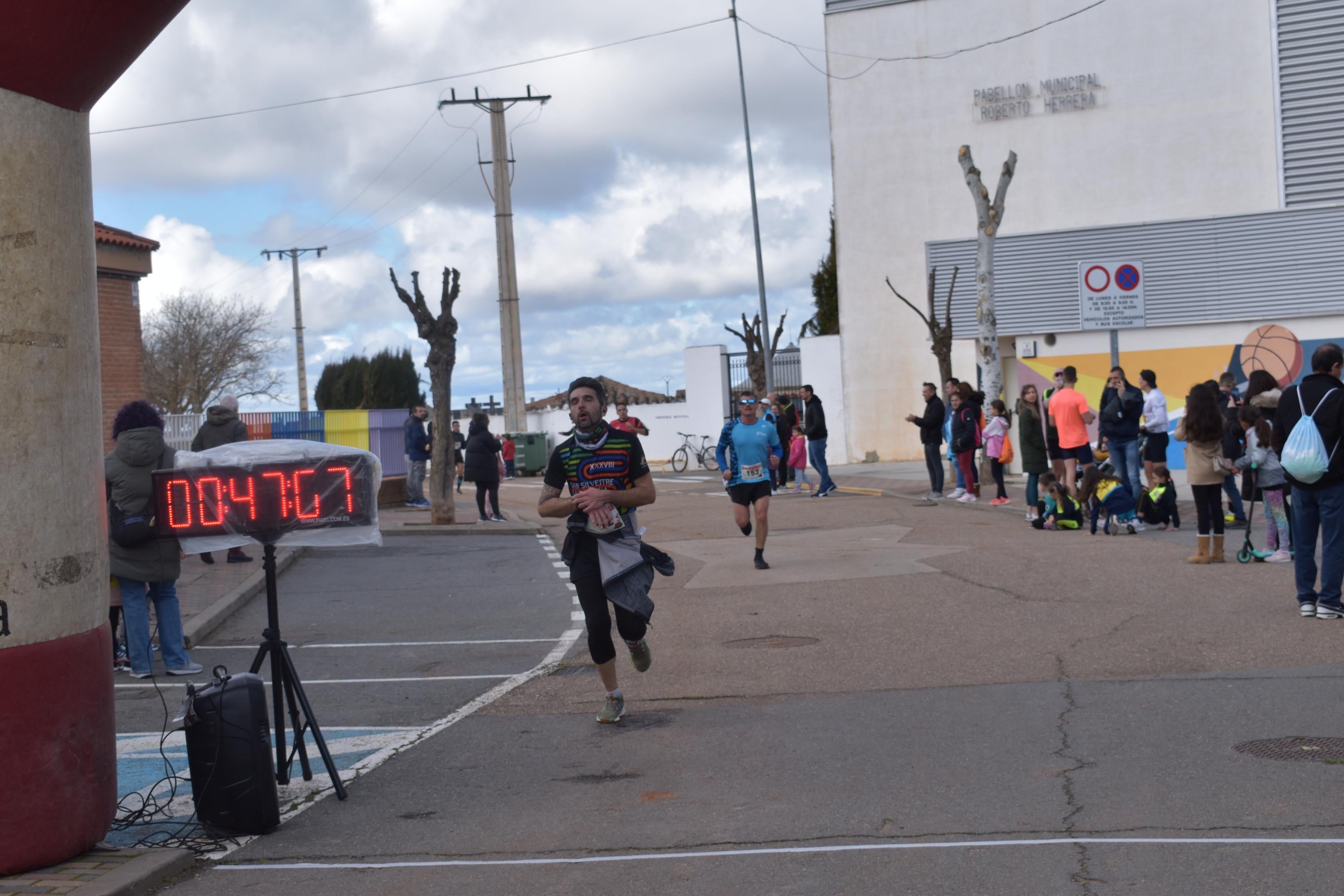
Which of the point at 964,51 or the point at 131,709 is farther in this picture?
the point at 964,51

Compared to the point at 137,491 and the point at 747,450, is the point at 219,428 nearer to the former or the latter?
the point at 747,450

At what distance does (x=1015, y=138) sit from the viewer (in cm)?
3794

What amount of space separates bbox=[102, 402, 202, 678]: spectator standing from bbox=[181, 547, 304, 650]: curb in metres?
0.42

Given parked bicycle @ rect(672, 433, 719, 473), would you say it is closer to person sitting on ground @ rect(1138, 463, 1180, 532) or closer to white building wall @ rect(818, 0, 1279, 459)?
white building wall @ rect(818, 0, 1279, 459)

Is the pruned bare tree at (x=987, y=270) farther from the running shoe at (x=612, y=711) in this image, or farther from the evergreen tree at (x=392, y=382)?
the evergreen tree at (x=392, y=382)

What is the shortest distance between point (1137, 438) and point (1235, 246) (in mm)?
15903

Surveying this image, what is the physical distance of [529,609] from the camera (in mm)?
Result: 12742

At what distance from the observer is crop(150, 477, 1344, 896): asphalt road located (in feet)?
15.8

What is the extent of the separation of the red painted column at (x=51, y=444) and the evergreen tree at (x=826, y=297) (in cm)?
4669

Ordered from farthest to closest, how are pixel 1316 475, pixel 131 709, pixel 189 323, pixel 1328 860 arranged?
pixel 189 323 → pixel 1316 475 → pixel 131 709 → pixel 1328 860

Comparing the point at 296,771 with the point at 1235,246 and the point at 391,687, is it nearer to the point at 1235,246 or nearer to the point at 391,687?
the point at 391,687

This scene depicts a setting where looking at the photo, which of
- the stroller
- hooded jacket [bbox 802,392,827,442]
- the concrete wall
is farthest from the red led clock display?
the concrete wall

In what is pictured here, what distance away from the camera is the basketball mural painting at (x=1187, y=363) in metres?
26.6

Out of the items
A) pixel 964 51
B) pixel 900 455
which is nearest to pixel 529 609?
pixel 900 455
